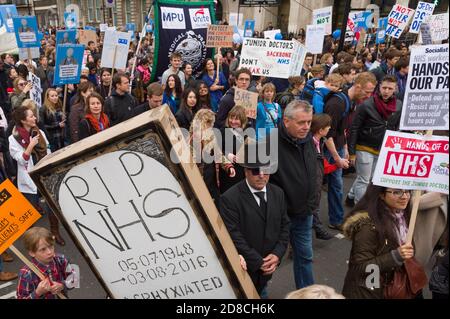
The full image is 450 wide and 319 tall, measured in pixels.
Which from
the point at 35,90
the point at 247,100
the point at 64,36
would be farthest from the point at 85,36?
the point at 247,100

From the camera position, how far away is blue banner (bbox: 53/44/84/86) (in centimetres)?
605

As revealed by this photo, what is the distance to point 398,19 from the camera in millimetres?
10469

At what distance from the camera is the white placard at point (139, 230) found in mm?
1881

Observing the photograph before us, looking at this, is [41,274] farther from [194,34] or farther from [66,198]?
[194,34]

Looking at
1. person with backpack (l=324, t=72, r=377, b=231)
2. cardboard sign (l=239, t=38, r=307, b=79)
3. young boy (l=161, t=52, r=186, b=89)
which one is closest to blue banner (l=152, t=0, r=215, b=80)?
young boy (l=161, t=52, r=186, b=89)

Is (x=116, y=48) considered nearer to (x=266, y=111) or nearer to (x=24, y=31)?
(x=24, y=31)

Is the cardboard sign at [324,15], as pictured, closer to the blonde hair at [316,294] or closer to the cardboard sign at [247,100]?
the cardboard sign at [247,100]

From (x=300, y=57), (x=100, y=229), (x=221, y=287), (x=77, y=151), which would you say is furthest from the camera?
(x=300, y=57)

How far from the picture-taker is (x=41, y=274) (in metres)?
2.38

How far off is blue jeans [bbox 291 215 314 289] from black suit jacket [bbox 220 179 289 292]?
23.0 inches

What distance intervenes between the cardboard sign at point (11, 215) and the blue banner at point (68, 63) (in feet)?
13.3

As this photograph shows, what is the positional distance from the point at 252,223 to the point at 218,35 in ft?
17.2
